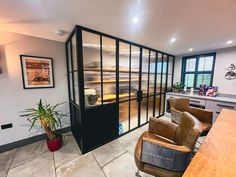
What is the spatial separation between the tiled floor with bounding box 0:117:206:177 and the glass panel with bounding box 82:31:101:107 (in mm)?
946

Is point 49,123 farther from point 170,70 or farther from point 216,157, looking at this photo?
→ point 170,70

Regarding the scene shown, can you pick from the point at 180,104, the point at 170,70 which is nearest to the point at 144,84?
the point at 180,104

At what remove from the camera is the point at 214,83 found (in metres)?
3.38

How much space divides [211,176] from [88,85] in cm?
189

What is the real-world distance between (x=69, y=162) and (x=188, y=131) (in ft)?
6.20

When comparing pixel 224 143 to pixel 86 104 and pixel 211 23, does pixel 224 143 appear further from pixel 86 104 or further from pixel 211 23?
pixel 86 104

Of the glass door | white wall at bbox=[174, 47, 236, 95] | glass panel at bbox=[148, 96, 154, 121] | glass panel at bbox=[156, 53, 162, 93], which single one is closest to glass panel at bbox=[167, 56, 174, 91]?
glass panel at bbox=[156, 53, 162, 93]

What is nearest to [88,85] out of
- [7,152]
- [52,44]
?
[52,44]

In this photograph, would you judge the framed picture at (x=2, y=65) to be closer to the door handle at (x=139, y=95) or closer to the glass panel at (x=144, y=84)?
the door handle at (x=139, y=95)

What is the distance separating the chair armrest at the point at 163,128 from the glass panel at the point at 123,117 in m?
A: 0.91

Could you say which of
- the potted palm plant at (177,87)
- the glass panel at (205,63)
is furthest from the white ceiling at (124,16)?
the potted palm plant at (177,87)

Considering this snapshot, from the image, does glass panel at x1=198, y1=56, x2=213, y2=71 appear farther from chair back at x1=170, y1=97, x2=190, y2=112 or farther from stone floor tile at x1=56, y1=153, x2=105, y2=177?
stone floor tile at x1=56, y1=153, x2=105, y2=177

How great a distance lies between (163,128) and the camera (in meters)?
1.77

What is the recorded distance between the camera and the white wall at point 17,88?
81.0 inches
